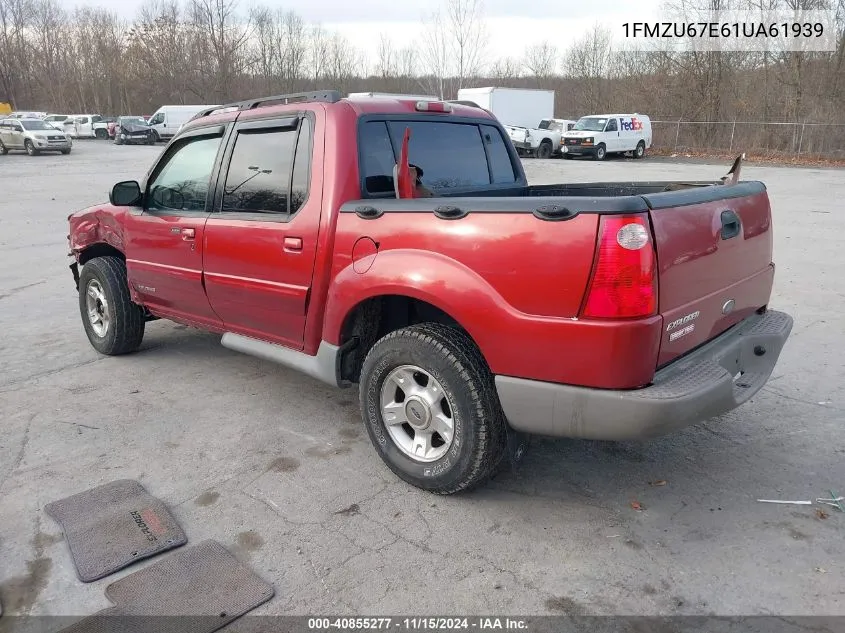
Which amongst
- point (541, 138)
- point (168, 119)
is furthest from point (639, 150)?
point (168, 119)

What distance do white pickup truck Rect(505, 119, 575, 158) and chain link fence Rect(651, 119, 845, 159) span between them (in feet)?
23.2

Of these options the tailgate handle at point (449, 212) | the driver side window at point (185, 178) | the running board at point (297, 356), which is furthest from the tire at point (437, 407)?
the driver side window at point (185, 178)

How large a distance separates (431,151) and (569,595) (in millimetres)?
2600

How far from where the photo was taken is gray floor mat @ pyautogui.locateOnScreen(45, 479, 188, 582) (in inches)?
113

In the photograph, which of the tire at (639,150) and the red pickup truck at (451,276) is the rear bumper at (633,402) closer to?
the red pickup truck at (451,276)

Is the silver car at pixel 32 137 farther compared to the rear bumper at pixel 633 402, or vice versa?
the silver car at pixel 32 137

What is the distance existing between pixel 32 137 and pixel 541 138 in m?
24.2

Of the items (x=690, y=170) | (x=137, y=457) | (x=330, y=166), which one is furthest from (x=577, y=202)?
(x=690, y=170)

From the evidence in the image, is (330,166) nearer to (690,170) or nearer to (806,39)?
(690,170)

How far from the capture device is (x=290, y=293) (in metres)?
3.78

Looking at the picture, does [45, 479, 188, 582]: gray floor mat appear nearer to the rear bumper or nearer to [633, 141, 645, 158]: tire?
the rear bumper

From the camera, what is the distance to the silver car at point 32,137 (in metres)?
32.5

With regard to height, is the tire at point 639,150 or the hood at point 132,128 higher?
the hood at point 132,128

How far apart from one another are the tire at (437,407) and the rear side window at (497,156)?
5.68 feet
